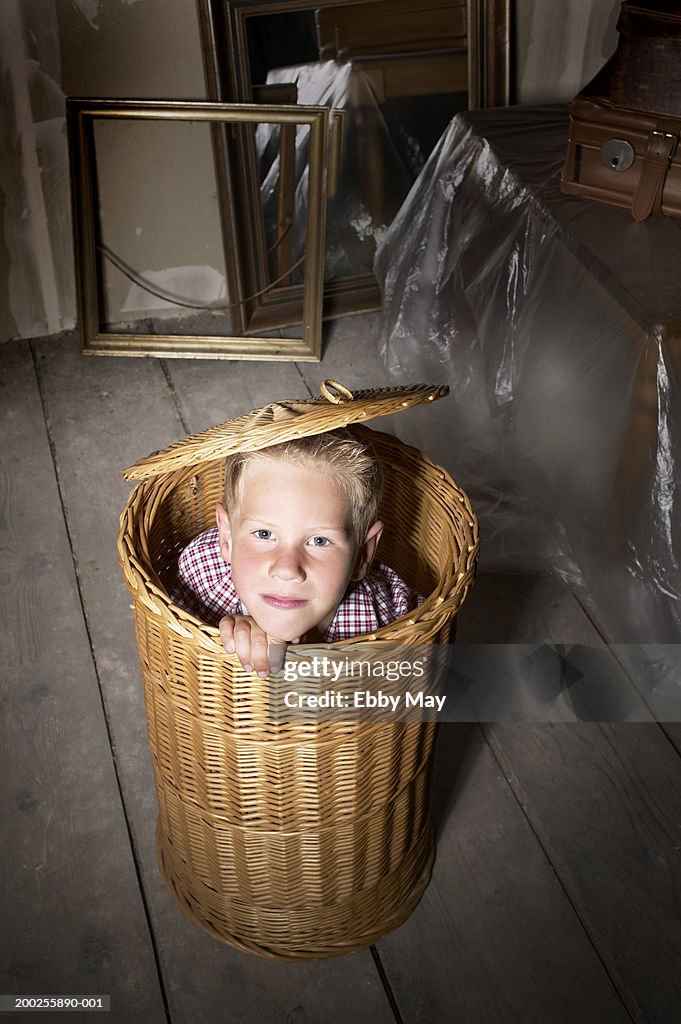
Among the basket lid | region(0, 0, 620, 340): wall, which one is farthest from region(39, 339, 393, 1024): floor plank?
the basket lid

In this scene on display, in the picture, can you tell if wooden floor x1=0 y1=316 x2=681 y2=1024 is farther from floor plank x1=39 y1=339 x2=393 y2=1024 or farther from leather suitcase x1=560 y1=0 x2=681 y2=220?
leather suitcase x1=560 y1=0 x2=681 y2=220

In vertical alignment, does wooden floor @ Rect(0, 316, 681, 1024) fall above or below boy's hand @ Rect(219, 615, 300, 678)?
below

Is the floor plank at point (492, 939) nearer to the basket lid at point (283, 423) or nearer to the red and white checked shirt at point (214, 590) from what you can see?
the red and white checked shirt at point (214, 590)

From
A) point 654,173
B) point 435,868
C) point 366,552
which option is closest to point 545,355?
point 654,173

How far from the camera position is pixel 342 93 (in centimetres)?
235

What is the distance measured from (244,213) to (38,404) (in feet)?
2.03

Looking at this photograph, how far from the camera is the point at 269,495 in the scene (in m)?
1.19

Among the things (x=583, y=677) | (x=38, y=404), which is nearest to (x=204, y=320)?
(x=38, y=404)

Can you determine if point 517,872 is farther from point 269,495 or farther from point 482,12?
point 482,12

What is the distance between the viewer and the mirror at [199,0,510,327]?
2256mm

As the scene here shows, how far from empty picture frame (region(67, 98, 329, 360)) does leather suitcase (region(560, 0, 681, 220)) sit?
683 mm

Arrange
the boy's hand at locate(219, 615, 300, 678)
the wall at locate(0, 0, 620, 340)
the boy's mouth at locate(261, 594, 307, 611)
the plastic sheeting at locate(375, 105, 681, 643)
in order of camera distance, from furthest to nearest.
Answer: the wall at locate(0, 0, 620, 340)
the plastic sheeting at locate(375, 105, 681, 643)
the boy's mouth at locate(261, 594, 307, 611)
the boy's hand at locate(219, 615, 300, 678)

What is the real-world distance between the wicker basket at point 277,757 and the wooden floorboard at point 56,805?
98 millimetres

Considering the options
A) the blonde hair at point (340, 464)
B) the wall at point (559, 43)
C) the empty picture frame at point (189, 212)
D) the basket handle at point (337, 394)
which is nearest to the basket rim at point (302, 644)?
the blonde hair at point (340, 464)
